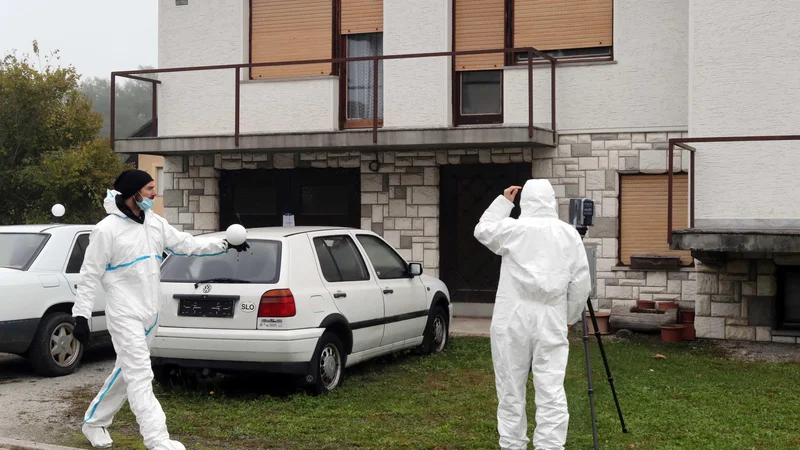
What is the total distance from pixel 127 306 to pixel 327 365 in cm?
268

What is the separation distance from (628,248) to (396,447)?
7.84m

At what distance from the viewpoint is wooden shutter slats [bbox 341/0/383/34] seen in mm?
15984

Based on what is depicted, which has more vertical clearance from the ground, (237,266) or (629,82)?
(629,82)

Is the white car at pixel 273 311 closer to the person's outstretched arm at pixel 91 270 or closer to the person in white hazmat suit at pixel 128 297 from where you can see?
the person in white hazmat suit at pixel 128 297

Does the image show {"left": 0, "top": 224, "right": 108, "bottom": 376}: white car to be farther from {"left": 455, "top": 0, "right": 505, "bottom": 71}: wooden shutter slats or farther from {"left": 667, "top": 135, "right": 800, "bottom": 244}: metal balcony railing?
{"left": 455, "top": 0, "right": 505, "bottom": 71}: wooden shutter slats

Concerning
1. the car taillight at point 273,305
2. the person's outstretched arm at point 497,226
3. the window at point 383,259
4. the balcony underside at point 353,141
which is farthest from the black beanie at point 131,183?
the balcony underside at point 353,141

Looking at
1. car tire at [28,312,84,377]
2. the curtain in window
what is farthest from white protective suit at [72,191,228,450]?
the curtain in window

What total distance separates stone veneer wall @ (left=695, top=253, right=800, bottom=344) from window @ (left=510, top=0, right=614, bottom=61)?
3.54 m

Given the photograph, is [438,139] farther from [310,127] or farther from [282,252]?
[282,252]

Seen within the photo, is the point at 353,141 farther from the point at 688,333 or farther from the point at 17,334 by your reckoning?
the point at 17,334

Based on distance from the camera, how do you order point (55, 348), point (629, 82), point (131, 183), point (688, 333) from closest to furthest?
point (131, 183)
point (55, 348)
point (688, 333)
point (629, 82)

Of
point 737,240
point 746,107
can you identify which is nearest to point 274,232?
point 737,240

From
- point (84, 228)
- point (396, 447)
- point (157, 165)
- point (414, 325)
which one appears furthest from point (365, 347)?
point (157, 165)

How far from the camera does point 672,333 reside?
43.4 feet
